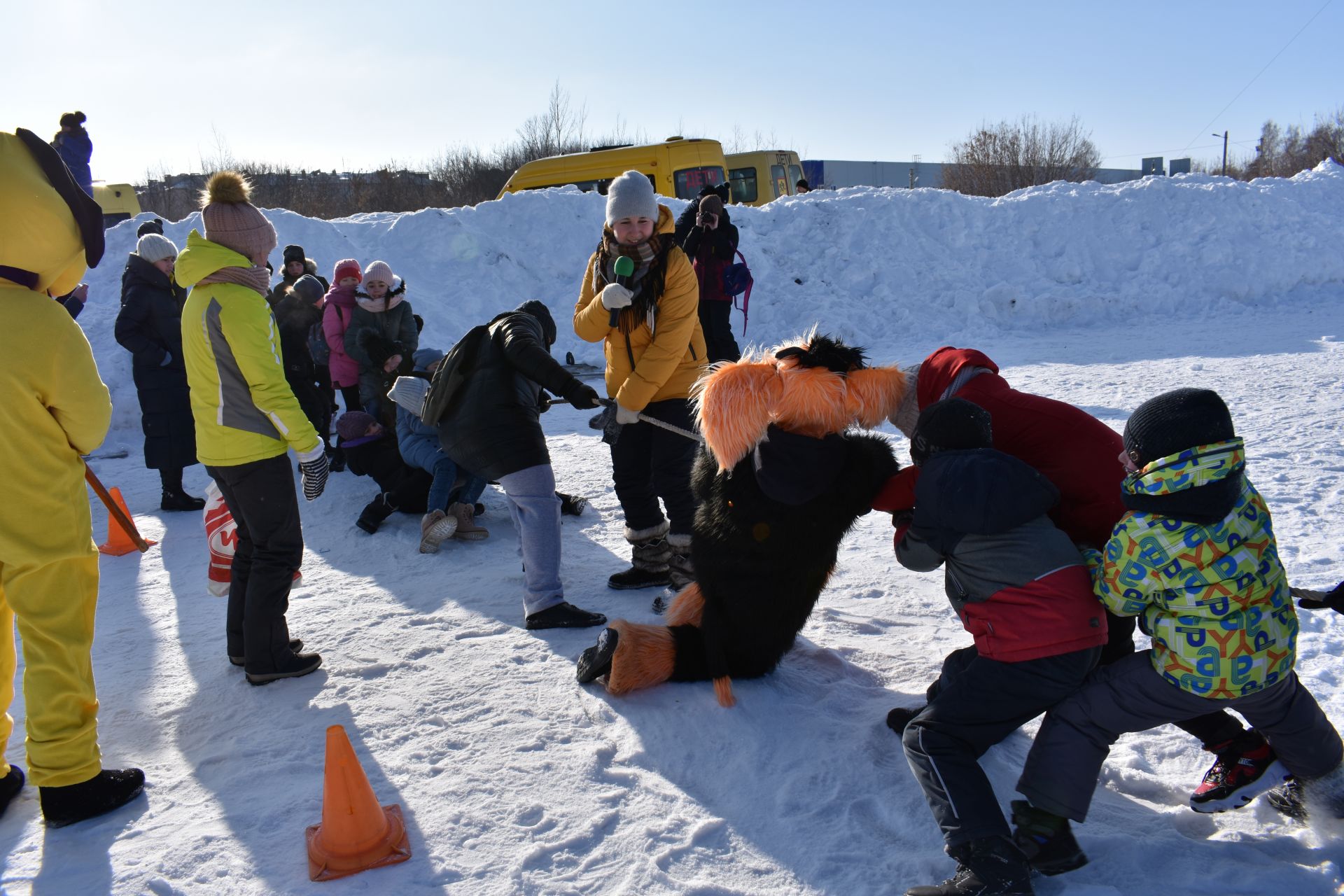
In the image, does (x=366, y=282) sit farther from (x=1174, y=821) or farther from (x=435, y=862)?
(x=1174, y=821)

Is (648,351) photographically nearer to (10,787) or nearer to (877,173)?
(10,787)

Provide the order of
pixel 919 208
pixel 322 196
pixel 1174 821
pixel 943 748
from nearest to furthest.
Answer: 1. pixel 943 748
2. pixel 1174 821
3. pixel 919 208
4. pixel 322 196

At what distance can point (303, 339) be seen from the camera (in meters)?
7.20

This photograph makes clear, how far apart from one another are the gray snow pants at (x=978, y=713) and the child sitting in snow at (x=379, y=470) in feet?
13.6

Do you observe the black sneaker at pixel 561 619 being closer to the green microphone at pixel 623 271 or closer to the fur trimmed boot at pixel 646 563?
the fur trimmed boot at pixel 646 563

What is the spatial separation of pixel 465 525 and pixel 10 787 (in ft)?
9.27

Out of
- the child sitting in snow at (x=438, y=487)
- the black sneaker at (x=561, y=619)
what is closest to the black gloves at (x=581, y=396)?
the black sneaker at (x=561, y=619)

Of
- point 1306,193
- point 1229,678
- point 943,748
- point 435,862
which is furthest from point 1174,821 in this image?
point 1306,193

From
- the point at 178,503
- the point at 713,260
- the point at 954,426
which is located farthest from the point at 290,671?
the point at 713,260

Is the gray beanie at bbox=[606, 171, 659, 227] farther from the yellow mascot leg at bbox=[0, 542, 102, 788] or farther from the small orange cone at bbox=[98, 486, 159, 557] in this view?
the small orange cone at bbox=[98, 486, 159, 557]

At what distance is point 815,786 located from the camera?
8.62 ft

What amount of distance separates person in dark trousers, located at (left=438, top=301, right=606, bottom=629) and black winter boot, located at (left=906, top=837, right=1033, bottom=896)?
2.05m

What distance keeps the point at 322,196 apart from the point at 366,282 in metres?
19.5

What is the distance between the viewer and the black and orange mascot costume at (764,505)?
9.12 feet
